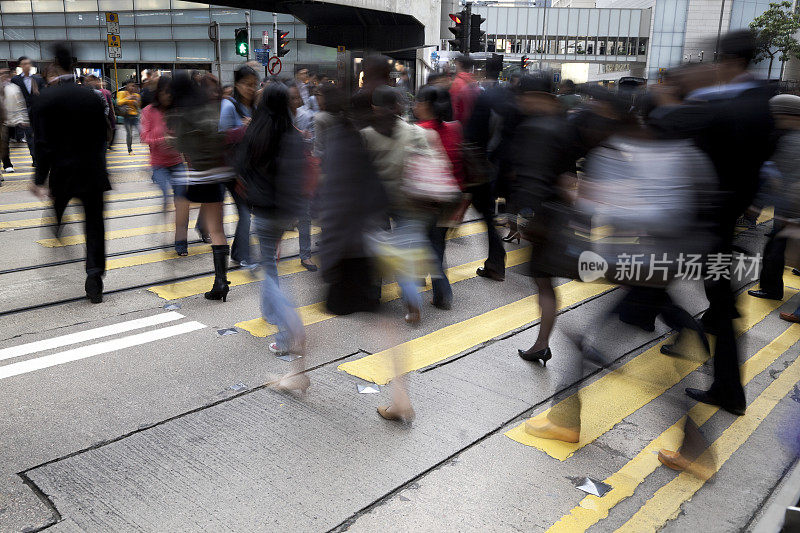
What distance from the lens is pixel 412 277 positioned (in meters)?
3.57

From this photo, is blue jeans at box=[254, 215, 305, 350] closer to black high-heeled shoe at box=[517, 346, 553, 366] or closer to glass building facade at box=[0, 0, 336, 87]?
black high-heeled shoe at box=[517, 346, 553, 366]

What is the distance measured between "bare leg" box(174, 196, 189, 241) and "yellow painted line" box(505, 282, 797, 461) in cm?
456

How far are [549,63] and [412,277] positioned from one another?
86.6 meters

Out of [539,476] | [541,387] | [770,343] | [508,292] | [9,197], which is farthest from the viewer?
[9,197]

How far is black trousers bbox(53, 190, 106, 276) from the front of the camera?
18.6ft

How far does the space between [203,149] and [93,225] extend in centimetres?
128

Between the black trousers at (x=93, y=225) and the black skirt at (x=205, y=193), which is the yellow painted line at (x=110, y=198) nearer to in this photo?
the black trousers at (x=93, y=225)

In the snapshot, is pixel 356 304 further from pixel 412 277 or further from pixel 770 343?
pixel 770 343

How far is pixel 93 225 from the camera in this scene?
5746 mm

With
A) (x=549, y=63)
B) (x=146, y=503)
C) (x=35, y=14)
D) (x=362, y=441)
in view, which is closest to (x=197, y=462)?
(x=146, y=503)

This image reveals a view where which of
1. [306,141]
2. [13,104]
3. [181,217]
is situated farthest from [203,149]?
[13,104]

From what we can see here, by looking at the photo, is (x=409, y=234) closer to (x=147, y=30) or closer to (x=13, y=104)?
(x=13, y=104)

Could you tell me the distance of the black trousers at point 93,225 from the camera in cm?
566

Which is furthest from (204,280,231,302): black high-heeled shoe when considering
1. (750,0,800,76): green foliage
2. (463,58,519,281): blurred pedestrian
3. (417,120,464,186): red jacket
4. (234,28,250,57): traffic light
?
(750,0,800,76): green foliage
